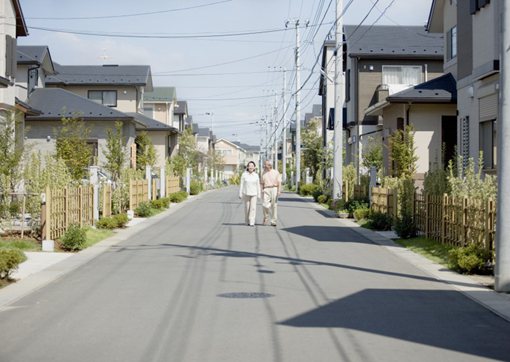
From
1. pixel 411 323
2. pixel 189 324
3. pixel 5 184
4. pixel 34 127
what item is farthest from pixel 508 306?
pixel 34 127

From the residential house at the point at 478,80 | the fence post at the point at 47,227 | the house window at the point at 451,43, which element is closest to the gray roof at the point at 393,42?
the house window at the point at 451,43

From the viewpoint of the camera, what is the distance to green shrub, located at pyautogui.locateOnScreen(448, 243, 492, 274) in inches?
504

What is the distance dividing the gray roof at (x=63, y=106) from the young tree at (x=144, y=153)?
12.8 feet

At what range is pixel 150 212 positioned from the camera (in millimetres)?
28812

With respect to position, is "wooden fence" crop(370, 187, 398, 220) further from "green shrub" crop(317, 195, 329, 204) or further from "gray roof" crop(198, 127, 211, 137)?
"gray roof" crop(198, 127, 211, 137)

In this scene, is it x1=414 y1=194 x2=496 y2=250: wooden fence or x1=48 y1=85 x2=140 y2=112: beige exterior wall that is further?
x1=48 y1=85 x2=140 y2=112: beige exterior wall

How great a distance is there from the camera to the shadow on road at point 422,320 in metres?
7.79

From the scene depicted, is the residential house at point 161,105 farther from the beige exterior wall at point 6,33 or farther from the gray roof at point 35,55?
the beige exterior wall at point 6,33

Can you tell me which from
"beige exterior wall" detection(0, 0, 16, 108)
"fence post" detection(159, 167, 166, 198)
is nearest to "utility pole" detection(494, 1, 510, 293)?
"beige exterior wall" detection(0, 0, 16, 108)

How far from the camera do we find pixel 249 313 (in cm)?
924

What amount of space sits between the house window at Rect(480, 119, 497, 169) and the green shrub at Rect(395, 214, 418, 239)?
272 centimetres

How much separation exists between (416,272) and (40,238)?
876 centimetres

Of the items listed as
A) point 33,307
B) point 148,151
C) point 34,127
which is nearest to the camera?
point 33,307

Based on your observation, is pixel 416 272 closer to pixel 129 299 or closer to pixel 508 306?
pixel 508 306
